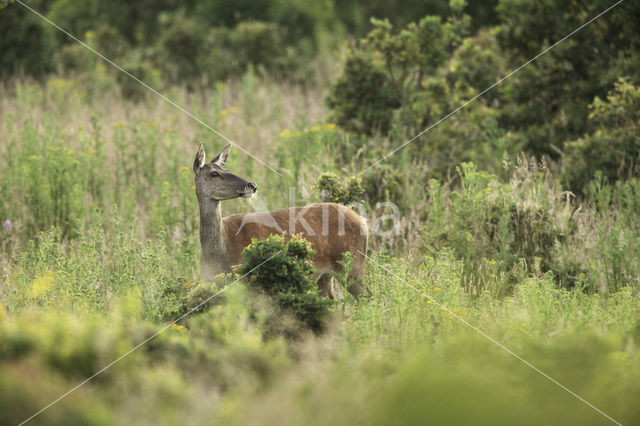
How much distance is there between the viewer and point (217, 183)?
5527 millimetres

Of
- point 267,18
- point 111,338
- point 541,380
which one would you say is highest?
point 267,18

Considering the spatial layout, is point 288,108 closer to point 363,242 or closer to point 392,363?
point 363,242

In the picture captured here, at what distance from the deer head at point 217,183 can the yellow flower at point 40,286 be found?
136 cm

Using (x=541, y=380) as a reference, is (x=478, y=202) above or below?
above

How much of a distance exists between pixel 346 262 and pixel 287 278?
3.40 ft

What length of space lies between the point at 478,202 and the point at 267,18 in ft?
40.4

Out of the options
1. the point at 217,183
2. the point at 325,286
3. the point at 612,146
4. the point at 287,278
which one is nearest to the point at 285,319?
the point at 287,278

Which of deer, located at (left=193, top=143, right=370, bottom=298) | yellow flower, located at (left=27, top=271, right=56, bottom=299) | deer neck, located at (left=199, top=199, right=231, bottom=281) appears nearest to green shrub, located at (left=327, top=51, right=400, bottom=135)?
deer, located at (left=193, top=143, right=370, bottom=298)

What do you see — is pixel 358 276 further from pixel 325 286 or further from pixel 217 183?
pixel 217 183

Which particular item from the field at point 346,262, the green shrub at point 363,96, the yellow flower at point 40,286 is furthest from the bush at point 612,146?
the yellow flower at point 40,286

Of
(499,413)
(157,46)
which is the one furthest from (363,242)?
(157,46)

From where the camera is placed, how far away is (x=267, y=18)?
17781 millimetres

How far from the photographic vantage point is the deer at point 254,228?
5535mm

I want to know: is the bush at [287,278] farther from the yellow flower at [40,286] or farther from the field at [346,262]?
the yellow flower at [40,286]
